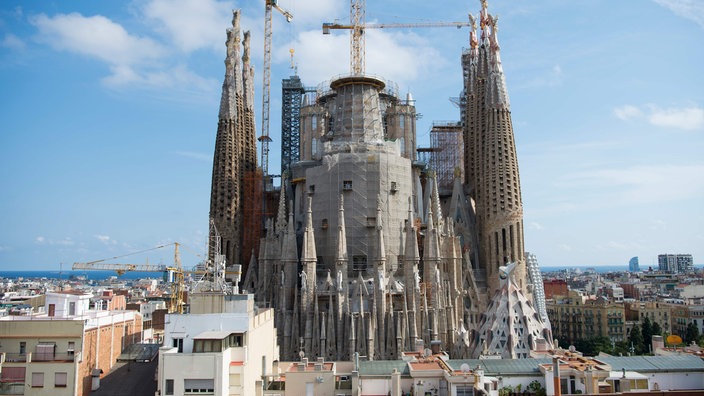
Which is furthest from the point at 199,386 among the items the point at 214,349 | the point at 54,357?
the point at 54,357

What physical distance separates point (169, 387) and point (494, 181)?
45.2 metres

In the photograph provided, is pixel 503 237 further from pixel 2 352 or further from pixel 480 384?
pixel 2 352

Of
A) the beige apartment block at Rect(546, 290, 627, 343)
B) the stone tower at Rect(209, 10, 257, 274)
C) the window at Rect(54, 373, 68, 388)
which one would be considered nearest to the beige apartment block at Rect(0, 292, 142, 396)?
the window at Rect(54, 373, 68, 388)

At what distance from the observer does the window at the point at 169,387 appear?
98.4 feet

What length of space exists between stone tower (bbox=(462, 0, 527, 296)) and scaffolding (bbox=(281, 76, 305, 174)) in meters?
25.5

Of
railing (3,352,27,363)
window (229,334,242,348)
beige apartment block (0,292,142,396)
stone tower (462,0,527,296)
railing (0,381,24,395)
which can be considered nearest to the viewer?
window (229,334,242,348)

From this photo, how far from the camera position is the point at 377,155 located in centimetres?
6031

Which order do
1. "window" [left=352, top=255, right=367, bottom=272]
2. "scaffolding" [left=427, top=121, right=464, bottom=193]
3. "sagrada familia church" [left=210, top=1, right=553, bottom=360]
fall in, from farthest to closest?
"scaffolding" [left=427, top=121, right=464, bottom=193] → "window" [left=352, top=255, right=367, bottom=272] → "sagrada familia church" [left=210, top=1, right=553, bottom=360]

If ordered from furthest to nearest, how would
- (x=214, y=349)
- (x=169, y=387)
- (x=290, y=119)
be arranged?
(x=290, y=119), (x=214, y=349), (x=169, y=387)

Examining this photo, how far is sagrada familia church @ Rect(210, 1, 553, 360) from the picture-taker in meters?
53.3

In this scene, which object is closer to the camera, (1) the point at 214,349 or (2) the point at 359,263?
(1) the point at 214,349

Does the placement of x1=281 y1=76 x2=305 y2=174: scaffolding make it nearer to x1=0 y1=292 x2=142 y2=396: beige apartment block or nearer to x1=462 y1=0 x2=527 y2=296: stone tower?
x1=462 y1=0 x2=527 y2=296: stone tower

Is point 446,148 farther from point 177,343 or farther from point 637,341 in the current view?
point 177,343

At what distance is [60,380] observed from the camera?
113 feet
